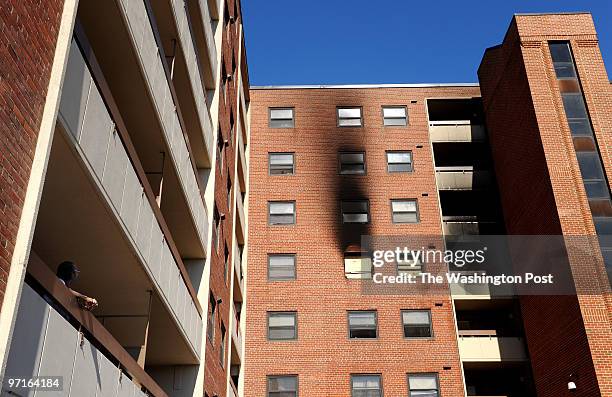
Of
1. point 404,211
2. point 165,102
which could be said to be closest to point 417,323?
point 404,211

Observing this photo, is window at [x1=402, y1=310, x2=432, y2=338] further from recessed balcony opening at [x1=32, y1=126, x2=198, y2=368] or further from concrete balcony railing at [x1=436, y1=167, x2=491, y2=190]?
recessed balcony opening at [x1=32, y1=126, x2=198, y2=368]

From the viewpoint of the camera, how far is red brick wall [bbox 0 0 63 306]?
6727mm

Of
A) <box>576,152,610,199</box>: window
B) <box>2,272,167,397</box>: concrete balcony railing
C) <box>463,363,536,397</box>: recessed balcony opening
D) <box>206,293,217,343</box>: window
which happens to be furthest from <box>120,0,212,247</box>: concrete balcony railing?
<box>463,363,536,397</box>: recessed balcony opening

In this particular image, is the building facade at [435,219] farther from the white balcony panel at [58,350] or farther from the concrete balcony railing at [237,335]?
the white balcony panel at [58,350]

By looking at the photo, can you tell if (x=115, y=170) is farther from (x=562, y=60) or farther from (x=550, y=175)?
(x=562, y=60)

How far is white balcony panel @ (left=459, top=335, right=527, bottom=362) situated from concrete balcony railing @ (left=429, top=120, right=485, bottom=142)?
992cm

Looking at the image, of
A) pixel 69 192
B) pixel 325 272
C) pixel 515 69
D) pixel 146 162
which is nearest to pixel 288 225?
pixel 325 272

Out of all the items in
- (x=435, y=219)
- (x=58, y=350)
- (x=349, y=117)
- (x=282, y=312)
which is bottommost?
(x=58, y=350)

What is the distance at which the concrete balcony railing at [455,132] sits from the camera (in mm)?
32312

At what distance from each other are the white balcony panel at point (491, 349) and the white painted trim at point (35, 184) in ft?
72.4

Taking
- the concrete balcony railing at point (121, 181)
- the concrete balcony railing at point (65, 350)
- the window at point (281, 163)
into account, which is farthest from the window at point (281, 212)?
the concrete balcony railing at point (65, 350)

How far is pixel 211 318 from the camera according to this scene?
1938 centimetres

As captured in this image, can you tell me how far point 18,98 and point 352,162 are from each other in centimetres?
2506

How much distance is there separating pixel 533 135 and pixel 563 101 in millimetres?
1779
